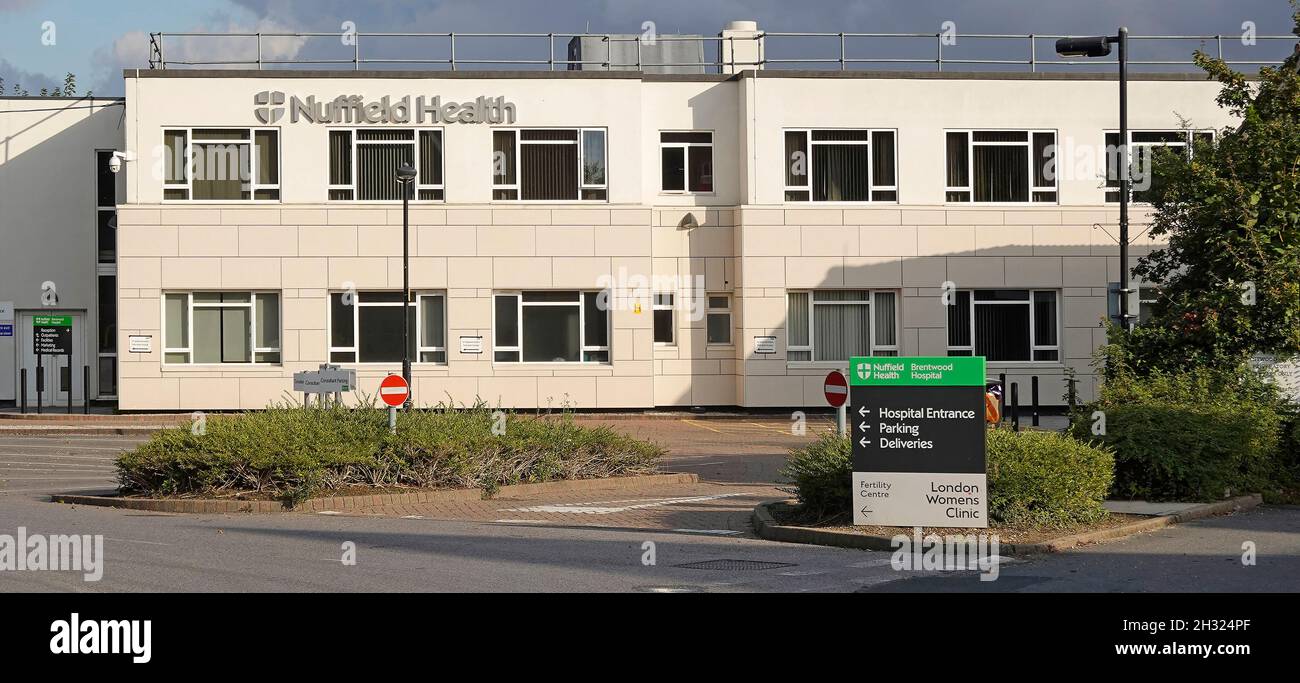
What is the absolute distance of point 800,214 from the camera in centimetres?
3428

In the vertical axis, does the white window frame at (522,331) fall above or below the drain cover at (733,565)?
above

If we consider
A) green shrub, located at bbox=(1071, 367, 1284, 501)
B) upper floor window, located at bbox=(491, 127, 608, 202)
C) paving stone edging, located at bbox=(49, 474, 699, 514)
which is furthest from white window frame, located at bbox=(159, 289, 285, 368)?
green shrub, located at bbox=(1071, 367, 1284, 501)

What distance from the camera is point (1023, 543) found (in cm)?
1321

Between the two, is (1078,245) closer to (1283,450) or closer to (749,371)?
(749,371)

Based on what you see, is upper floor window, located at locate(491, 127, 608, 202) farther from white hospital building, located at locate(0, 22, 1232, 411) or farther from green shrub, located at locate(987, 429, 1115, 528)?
green shrub, located at locate(987, 429, 1115, 528)

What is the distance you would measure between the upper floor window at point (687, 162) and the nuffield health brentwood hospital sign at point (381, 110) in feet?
12.7

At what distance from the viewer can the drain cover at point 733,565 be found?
12.5 meters

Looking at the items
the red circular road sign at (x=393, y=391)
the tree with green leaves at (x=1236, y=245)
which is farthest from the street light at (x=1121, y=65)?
the red circular road sign at (x=393, y=391)

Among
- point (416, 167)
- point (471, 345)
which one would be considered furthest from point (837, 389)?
point (416, 167)

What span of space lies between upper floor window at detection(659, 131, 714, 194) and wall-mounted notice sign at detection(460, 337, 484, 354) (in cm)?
574

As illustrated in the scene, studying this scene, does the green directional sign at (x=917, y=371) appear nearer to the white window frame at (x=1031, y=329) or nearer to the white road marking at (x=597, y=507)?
the white road marking at (x=597, y=507)

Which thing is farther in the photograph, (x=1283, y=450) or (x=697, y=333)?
(x=697, y=333)
